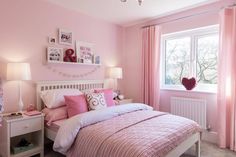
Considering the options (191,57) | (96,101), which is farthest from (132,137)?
(191,57)

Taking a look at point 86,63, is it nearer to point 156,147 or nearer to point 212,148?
point 156,147

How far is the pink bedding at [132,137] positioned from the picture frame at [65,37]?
1.72 m

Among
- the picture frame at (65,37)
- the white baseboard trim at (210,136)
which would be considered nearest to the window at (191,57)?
the white baseboard trim at (210,136)

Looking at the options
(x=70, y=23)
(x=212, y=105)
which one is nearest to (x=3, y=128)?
(x=70, y=23)

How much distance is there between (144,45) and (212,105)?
1.79 m

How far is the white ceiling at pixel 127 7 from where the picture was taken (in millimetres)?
2885

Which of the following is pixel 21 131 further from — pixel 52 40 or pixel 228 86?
pixel 228 86

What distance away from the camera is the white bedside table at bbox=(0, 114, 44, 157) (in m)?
2.10

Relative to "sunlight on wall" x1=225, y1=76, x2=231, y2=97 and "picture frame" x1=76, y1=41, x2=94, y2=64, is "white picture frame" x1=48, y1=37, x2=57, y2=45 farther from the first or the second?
"sunlight on wall" x1=225, y1=76, x2=231, y2=97

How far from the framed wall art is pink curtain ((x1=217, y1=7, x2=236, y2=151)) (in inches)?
101

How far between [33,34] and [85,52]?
101 centimetres

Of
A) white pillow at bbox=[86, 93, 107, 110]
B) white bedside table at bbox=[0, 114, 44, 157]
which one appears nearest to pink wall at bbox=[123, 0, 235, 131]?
white pillow at bbox=[86, 93, 107, 110]

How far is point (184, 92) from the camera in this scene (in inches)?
130

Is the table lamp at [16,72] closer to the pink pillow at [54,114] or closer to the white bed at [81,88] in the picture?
the white bed at [81,88]
